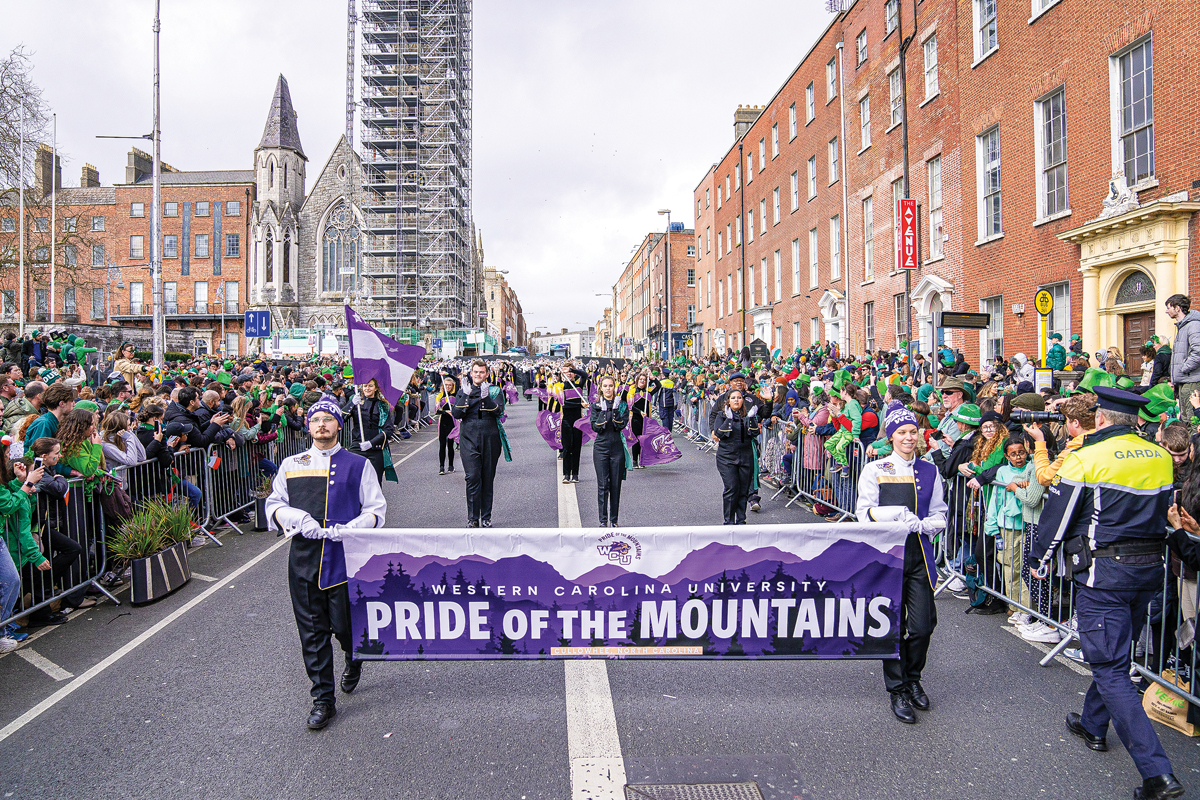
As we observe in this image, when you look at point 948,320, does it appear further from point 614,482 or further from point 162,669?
point 162,669

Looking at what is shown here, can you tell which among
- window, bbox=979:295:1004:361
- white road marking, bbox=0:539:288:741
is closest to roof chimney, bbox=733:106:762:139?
window, bbox=979:295:1004:361

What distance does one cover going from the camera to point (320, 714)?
390cm

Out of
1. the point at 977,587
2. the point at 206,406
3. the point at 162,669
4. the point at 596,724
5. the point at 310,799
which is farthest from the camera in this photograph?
the point at 206,406

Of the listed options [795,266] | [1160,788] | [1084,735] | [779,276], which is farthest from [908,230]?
[1160,788]

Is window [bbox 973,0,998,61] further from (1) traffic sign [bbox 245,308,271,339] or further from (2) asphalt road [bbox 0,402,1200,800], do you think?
(1) traffic sign [bbox 245,308,271,339]

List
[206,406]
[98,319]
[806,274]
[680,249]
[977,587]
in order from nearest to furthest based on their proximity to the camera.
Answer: [977,587]
[206,406]
[806,274]
[98,319]
[680,249]

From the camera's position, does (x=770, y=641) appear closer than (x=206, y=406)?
Yes

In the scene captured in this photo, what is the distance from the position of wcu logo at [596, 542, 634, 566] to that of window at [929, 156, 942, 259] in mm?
20253

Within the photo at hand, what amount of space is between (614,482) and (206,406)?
521 cm

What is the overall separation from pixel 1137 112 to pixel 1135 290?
3350 millimetres

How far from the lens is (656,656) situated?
13.2 ft

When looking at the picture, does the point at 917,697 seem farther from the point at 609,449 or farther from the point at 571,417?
the point at 571,417

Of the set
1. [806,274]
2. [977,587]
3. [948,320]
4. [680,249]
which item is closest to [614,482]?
[977,587]

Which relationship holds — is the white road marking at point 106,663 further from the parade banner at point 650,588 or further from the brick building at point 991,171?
the brick building at point 991,171
